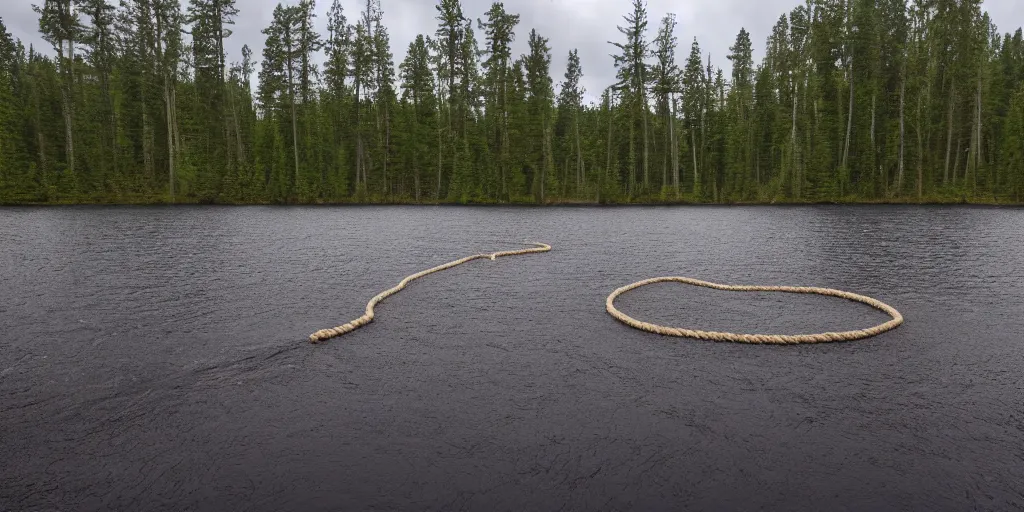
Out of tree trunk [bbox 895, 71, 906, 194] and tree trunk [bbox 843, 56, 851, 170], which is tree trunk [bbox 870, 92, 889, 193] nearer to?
tree trunk [bbox 895, 71, 906, 194]

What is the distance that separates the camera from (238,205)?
4275 cm

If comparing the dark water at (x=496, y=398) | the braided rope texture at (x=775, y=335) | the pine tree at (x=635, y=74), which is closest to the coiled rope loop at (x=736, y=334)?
the braided rope texture at (x=775, y=335)

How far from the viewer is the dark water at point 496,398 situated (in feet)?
12.0

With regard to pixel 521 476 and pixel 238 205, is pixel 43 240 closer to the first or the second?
pixel 521 476

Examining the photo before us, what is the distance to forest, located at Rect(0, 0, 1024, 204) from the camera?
136ft

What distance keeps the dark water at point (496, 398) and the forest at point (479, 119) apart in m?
36.6

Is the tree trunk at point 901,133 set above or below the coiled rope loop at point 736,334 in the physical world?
above

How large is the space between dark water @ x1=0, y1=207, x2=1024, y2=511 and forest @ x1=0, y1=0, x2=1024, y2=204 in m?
36.6

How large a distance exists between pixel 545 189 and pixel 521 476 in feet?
145

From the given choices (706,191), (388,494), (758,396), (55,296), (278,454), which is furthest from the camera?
(706,191)

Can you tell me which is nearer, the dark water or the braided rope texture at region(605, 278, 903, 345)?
the dark water

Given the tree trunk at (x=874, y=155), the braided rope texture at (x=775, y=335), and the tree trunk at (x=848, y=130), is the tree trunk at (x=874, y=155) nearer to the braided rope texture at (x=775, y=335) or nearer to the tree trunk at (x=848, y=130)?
the tree trunk at (x=848, y=130)

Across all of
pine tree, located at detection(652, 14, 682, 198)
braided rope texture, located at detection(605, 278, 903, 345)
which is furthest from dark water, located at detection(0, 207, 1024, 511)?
pine tree, located at detection(652, 14, 682, 198)

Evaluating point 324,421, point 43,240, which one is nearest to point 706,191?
point 43,240
